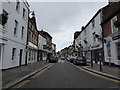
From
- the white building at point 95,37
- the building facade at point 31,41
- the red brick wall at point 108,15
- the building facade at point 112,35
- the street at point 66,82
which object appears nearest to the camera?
the street at point 66,82

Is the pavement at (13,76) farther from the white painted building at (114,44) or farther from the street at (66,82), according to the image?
the white painted building at (114,44)

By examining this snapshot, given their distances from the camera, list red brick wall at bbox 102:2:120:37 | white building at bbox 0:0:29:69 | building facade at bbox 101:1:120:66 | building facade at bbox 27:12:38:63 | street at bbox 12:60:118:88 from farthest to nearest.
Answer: building facade at bbox 27:12:38:63 → red brick wall at bbox 102:2:120:37 → building facade at bbox 101:1:120:66 → white building at bbox 0:0:29:69 → street at bbox 12:60:118:88

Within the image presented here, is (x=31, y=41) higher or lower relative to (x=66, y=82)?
higher

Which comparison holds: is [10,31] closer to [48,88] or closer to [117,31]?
[48,88]

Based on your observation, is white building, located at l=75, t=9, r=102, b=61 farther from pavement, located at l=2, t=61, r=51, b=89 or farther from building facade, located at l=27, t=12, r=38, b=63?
building facade, located at l=27, t=12, r=38, b=63

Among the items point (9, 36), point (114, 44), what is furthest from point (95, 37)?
point (9, 36)

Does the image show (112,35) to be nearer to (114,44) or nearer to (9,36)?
(114,44)

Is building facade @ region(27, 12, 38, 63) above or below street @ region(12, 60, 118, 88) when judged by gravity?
above

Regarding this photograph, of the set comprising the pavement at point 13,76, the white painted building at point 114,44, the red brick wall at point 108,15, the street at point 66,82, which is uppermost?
the red brick wall at point 108,15

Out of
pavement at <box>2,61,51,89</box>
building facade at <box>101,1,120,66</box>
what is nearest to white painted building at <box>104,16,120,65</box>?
building facade at <box>101,1,120,66</box>

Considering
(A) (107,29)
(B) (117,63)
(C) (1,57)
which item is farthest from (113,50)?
(C) (1,57)


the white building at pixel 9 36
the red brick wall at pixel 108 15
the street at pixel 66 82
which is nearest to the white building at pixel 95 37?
the red brick wall at pixel 108 15

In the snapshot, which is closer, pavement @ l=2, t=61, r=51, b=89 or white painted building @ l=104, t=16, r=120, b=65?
pavement @ l=2, t=61, r=51, b=89

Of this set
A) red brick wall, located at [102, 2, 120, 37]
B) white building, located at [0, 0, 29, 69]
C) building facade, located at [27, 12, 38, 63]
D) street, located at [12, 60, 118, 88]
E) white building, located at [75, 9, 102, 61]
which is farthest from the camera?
building facade, located at [27, 12, 38, 63]
